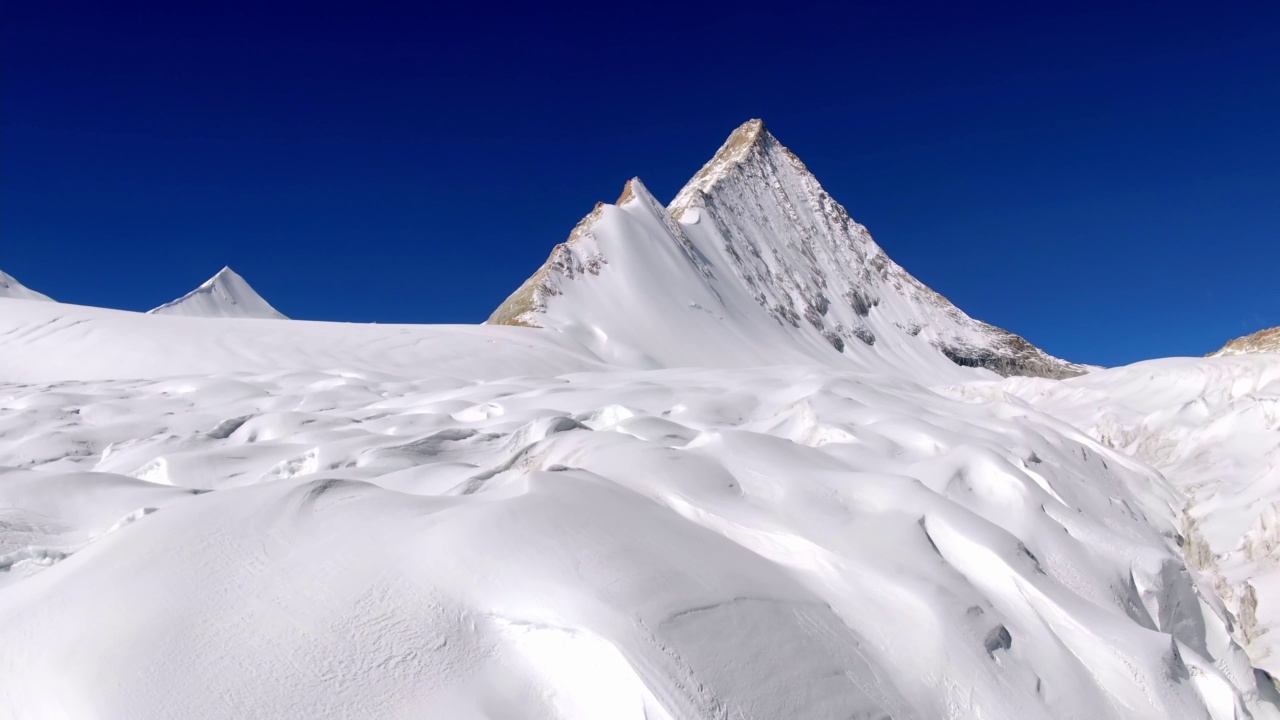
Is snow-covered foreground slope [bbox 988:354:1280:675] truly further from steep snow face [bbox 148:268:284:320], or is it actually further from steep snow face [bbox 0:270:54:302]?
steep snow face [bbox 0:270:54:302]

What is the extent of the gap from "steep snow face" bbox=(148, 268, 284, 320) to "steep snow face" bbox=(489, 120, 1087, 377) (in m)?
41.7

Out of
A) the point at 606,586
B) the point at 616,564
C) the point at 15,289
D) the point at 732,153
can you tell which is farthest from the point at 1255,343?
the point at 15,289

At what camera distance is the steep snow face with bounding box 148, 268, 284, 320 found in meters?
66.6

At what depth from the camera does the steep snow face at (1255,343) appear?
1274 cm

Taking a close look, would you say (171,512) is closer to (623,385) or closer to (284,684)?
(284,684)

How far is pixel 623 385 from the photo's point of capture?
8586 mm

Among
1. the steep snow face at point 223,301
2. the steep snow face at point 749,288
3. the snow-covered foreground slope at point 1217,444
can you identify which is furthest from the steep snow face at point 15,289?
the snow-covered foreground slope at point 1217,444

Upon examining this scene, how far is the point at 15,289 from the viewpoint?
6488cm

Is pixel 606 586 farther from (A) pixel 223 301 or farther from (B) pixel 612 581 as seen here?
(A) pixel 223 301

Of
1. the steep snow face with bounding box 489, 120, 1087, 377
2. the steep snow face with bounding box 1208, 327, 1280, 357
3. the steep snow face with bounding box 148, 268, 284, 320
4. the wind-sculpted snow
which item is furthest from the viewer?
the steep snow face with bounding box 148, 268, 284, 320

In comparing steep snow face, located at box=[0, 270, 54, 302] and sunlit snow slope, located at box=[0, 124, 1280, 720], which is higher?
steep snow face, located at box=[0, 270, 54, 302]

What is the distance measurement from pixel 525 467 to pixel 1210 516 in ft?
15.8

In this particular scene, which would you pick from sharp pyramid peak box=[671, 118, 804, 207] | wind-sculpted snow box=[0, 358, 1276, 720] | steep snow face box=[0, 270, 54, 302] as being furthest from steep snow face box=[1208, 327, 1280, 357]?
steep snow face box=[0, 270, 54, 302]

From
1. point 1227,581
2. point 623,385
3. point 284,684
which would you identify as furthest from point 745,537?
point 623,385
